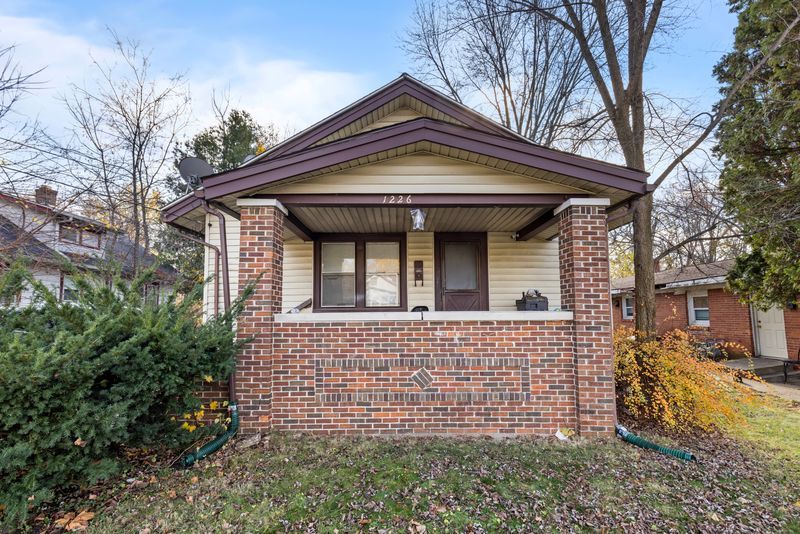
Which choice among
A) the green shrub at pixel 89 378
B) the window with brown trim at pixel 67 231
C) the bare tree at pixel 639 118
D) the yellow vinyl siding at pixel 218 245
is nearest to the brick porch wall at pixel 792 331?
the bare tree at pixel 639 118

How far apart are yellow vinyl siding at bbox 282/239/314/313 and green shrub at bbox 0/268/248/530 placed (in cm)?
287

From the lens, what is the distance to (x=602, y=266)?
15.0 feet

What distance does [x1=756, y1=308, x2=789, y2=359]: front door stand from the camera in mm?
10531

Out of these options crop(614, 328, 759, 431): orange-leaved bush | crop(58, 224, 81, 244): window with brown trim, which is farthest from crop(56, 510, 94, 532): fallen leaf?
crop(614, 328, 759, 431): orange-leaved bush

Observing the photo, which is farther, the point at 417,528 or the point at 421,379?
the point at 421,379

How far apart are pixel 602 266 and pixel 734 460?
8.18ft

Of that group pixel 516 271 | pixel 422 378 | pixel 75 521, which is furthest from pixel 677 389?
pixel 75 521

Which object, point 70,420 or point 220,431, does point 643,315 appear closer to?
point 220,431

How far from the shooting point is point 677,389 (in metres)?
4.73

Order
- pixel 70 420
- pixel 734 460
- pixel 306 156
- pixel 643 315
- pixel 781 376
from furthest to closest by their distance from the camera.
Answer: pixel 781 376 → pixel 643 315 → pixel 306 156 → pixel 734 460 → pixel 70 420

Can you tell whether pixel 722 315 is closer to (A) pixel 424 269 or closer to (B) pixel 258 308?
(A) pixel 424 269

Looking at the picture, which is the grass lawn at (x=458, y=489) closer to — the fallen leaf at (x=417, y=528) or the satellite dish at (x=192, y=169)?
the fallen leaf at (x=417, y=528)

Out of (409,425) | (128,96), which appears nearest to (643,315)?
(409,425)

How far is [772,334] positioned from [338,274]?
1313 cm
